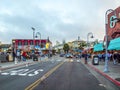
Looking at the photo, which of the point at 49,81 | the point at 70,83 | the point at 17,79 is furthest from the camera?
the point at 17,79

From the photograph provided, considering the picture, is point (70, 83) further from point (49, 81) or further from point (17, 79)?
point (17, 79)

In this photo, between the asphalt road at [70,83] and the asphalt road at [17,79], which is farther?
the asphalt road at [17,79]

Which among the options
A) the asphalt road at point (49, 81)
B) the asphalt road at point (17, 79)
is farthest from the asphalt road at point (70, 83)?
the asphalt road at point (17, 79)

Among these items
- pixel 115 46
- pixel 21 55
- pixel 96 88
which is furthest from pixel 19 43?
pixel 96 88

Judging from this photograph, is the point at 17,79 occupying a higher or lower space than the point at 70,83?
higher

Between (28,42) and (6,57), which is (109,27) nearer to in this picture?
(6,57)

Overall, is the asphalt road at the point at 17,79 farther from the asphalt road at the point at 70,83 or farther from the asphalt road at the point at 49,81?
the asphalt road at the point at 70,83

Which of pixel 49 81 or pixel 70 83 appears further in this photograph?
pixel 49 81

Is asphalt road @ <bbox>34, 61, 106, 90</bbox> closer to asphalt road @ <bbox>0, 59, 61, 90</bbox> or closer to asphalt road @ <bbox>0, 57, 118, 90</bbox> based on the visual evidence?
asphalt road @ <bbox>0, 57, 118, 90</bbox>

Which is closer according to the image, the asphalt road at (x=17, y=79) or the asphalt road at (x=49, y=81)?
the asphalt road at (x=49, y=81)

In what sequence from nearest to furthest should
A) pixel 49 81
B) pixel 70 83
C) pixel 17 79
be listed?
1. pixel 70 83
2. pixel 49 81
3. pixel 17 79

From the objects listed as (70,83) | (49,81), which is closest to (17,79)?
(49,81)

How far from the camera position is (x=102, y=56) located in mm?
63875

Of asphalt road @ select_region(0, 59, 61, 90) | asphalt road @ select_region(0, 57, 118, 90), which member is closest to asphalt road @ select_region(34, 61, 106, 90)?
asphalt road @ select_region(0, 57, 118, 90)
